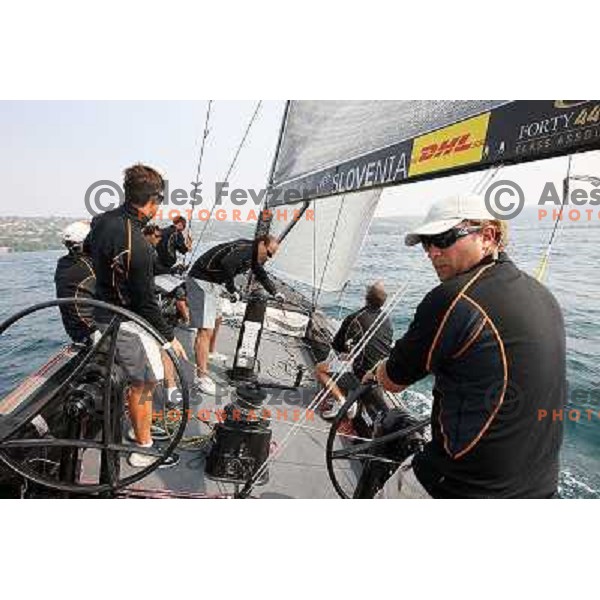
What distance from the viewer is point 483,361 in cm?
122

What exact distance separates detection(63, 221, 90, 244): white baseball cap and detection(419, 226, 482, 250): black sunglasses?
7.31ft

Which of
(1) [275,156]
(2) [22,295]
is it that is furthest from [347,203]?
(2) [22,295]

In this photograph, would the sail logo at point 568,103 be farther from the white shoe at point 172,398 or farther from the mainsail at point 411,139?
the white shoe at point 172,398

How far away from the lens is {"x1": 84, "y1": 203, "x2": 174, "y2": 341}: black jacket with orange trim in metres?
2.08

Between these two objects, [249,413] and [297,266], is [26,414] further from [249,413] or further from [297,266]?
[297,266]

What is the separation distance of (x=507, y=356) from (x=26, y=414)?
171cm

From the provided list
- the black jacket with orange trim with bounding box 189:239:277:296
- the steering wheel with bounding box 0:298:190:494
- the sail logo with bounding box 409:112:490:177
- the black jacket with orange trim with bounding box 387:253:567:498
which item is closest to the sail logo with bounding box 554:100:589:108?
the sail logo with bounding box 409:112:490:177

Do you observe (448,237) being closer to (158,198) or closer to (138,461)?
(158,198)

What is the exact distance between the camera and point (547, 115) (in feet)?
4.10

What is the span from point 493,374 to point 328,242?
5920 millimetres

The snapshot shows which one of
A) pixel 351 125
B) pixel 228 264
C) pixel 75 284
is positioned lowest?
pixel 75 284

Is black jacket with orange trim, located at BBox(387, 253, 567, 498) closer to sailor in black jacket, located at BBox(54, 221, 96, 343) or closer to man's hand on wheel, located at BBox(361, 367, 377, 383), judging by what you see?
man's hand on wheel, located at BBox(361, 367, 377, 383)

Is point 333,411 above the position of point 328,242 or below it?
below

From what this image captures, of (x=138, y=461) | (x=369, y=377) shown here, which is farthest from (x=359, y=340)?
(x=369, y=377)
